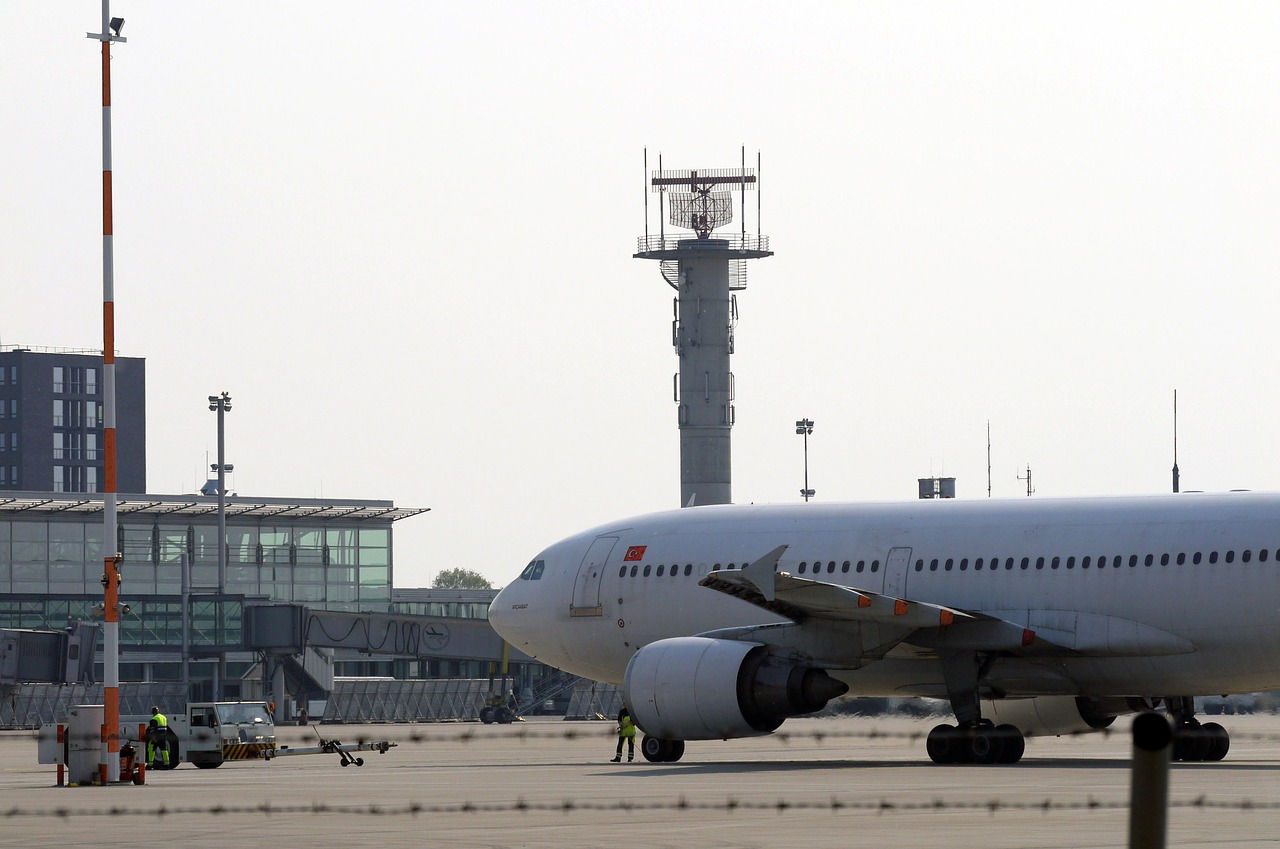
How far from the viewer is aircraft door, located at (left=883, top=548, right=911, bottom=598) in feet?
99.7

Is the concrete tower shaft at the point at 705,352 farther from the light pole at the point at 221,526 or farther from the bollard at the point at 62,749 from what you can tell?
the bollard at the point at 62,749

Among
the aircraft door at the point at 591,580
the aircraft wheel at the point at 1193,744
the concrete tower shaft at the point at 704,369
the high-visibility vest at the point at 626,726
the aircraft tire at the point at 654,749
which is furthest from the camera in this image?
the concrete tower shaft at the point at 704,369

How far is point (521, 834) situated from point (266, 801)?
235 inches

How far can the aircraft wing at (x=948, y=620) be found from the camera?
A: 27.9 meters

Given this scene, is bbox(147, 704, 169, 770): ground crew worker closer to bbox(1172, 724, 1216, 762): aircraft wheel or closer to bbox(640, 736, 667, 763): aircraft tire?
bbox(640, 736, 667, 763): aircraft tire

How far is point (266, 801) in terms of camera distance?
70.3 feet

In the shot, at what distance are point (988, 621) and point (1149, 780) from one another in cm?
2362

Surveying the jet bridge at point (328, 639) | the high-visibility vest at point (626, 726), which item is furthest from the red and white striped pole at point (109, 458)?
the jet bridge at point (328, 639)

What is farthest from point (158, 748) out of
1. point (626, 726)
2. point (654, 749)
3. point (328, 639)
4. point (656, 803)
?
point (328, 639)

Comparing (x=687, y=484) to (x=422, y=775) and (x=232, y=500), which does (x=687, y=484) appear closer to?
(x=232, y=500)

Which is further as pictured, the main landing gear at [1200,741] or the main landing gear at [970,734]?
the main landing gear at [1200,741]

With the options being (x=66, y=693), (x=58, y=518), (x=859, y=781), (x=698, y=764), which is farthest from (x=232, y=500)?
(x=859, y=781)

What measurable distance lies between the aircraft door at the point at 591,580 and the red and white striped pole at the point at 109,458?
31.9 feet

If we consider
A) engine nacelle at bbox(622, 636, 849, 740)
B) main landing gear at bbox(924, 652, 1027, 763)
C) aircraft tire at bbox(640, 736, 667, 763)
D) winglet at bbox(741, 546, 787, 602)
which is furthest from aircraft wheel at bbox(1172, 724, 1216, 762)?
aircraft tire at bbox(640, 736, 667, 763)
